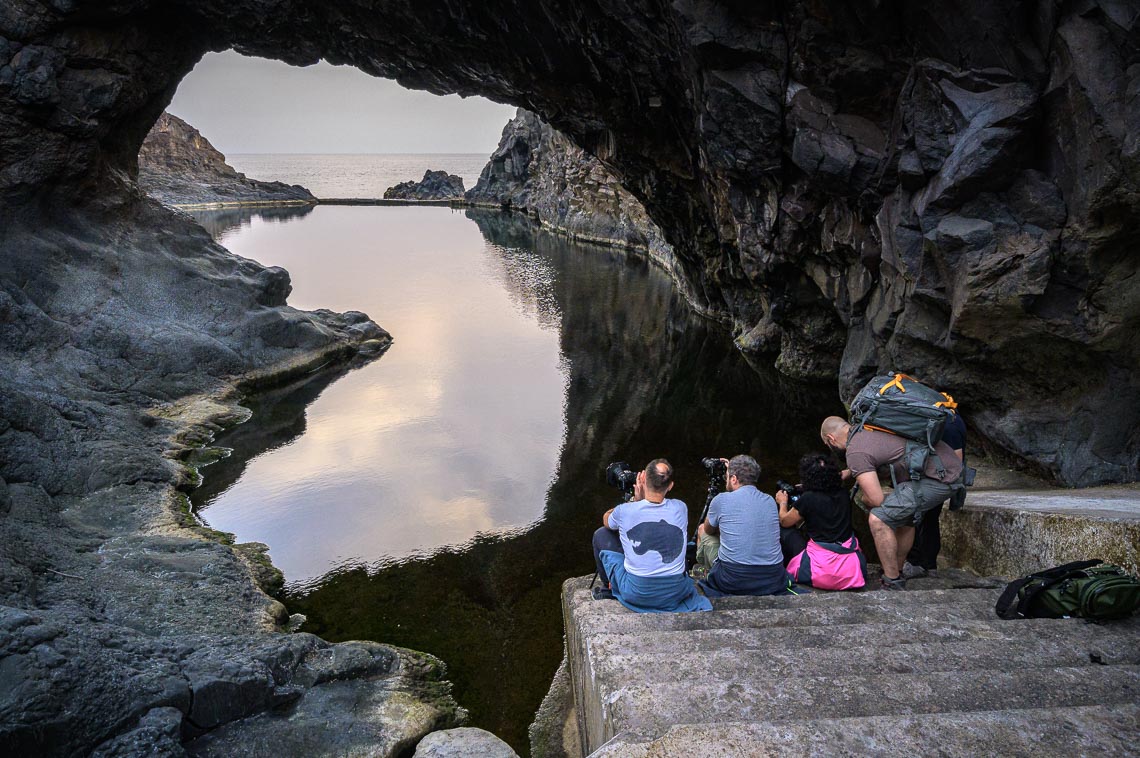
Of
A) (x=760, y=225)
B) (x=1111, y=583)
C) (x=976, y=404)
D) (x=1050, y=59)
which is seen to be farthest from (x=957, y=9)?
(x=1111, y=583)

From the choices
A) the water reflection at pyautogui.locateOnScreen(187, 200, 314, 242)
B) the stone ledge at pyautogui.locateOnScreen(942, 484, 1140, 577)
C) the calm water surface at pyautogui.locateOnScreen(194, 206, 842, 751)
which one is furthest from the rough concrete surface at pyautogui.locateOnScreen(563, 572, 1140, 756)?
the water reflection at pyautogui.locateOnScreen(187, 200, 314, 242)

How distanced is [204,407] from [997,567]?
1630cm

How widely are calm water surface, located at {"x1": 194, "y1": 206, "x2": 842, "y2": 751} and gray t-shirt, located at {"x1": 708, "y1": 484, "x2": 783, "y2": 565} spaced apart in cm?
282

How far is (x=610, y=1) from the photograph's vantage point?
595 inches

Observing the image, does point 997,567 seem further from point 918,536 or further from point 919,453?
point 919,453

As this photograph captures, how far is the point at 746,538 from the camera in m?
6.51

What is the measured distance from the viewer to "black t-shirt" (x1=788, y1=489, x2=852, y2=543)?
6.62 m

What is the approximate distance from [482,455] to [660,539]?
9.30 meters

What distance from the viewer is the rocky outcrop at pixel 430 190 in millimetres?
100812

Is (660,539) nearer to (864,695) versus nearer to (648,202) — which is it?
(864,695)

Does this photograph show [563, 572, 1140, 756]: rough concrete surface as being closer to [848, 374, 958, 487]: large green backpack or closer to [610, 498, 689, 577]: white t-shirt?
[610, 498, 689, 577]: white t-shirt

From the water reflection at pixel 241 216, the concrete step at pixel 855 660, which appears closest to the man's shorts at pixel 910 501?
the concrete step at pixel 855 660

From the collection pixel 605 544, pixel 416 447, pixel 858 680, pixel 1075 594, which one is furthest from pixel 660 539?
pixel 416 447

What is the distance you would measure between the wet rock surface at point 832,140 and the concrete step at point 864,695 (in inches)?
265
